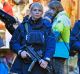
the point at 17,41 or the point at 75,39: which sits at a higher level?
the point at 17,41

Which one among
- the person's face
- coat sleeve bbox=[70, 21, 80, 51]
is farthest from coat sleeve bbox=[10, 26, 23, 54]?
coat sleeve bbox=[70, 21, 80, 51]

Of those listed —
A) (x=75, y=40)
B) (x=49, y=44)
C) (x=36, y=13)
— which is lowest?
(x=75, y=40)

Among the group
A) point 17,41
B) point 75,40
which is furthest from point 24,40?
point 75,40

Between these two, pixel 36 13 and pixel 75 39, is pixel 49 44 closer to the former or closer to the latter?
pixel 36 13

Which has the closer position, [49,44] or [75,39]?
[49,44]

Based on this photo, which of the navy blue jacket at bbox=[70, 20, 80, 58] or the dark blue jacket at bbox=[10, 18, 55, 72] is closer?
the dark blue jacket at bbox=[10, 18, 55, 72]

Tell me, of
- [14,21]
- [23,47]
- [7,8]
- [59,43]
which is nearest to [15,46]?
[23,47]

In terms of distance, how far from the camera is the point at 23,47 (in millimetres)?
7348

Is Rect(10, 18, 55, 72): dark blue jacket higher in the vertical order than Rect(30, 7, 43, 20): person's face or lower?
lower

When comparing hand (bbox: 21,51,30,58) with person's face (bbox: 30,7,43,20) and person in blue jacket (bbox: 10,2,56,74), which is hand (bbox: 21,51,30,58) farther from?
person's face (bbox: 30,7,43,20)

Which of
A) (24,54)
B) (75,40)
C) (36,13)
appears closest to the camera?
(24,54)

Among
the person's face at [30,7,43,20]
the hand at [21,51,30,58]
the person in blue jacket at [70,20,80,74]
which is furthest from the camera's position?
the person in blue jacket at [70,20,80,74]

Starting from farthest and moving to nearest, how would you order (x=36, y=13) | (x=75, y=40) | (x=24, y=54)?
(x=75, y=40) → (x=36, y=13) → (x=24, y=54)

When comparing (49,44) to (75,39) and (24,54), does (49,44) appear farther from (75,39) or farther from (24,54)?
(75,39)
